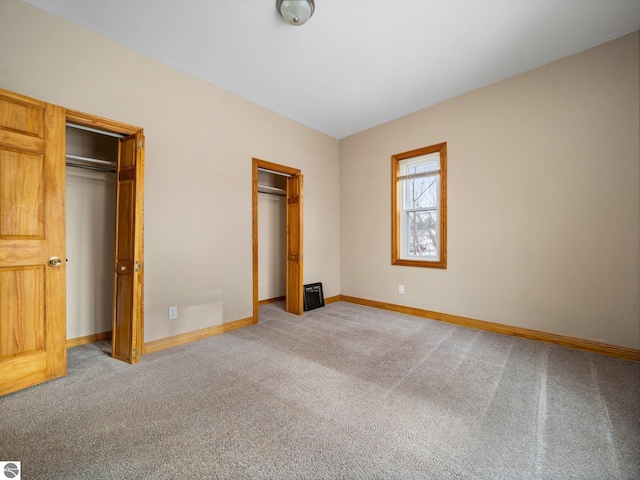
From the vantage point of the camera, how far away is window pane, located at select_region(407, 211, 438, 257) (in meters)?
4.05

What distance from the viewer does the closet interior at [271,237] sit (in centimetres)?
482

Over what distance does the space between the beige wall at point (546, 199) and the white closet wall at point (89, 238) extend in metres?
3.93

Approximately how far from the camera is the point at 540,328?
304 cm

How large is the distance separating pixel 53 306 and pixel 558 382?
405 centimetres

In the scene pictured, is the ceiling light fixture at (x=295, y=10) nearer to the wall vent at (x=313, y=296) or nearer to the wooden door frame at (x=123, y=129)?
the wooden door frame at (x=123, y=129)

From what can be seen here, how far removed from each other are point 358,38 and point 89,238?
139 inches

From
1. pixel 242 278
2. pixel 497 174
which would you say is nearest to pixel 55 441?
pixel 242 278

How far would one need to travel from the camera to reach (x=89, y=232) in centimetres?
304

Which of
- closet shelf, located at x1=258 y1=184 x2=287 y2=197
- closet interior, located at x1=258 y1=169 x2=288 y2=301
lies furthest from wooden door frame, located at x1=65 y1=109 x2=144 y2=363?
closet interior, located at x1=258 y1=169 x2=288 y2=301

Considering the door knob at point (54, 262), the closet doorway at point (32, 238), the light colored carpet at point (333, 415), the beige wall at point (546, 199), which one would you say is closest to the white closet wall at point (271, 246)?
the light colored carpet at point (333, 415)

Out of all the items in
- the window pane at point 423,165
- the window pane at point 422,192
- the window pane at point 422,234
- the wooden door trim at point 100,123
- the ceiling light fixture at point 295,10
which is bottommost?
the window pane at point 422,234

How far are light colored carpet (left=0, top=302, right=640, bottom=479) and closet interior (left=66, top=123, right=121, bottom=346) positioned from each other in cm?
42

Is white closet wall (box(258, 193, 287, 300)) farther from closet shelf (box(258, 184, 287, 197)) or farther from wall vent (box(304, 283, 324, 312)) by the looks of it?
wall vent (box(304, 283, 324, 312))

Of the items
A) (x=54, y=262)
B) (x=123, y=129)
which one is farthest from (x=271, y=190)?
(x=54, y=262)
